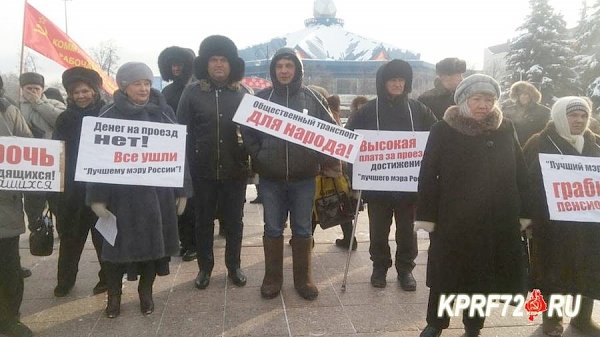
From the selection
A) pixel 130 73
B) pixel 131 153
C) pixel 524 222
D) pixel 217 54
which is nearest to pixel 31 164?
pixel 131 153

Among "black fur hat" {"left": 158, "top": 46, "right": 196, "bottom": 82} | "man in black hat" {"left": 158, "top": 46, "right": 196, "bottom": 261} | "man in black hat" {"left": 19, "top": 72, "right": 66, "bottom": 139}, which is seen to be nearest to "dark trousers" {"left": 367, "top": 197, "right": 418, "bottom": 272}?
"man in black hat" {"left": 158, "top": 46, "right": 196, "bottom": 261}

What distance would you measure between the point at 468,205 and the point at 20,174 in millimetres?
3328

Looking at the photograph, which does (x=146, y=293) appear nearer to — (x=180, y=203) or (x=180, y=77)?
(x=180, y=203)

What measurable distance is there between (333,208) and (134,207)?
2.25m

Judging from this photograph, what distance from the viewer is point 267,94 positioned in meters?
4.50

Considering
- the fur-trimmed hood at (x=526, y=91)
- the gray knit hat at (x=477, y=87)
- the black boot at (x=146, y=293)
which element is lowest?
the black boot at (x=146, y=293)

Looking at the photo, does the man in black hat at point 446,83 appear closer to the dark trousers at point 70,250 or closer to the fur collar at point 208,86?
the fur collar at point 208,86

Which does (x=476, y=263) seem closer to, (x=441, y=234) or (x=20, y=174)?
(x=441, y=234)

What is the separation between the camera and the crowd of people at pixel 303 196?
3.47 meters

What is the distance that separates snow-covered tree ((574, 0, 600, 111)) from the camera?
2316 cm

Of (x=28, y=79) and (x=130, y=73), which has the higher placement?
(x=28, y=79)

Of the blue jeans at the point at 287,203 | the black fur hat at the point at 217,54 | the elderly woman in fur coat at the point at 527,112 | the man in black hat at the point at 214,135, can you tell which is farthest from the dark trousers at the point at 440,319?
the elderly woman in fur coat at the point at 527,112

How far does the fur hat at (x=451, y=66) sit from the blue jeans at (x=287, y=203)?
225 cm

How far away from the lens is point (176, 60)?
5879 millimetres
